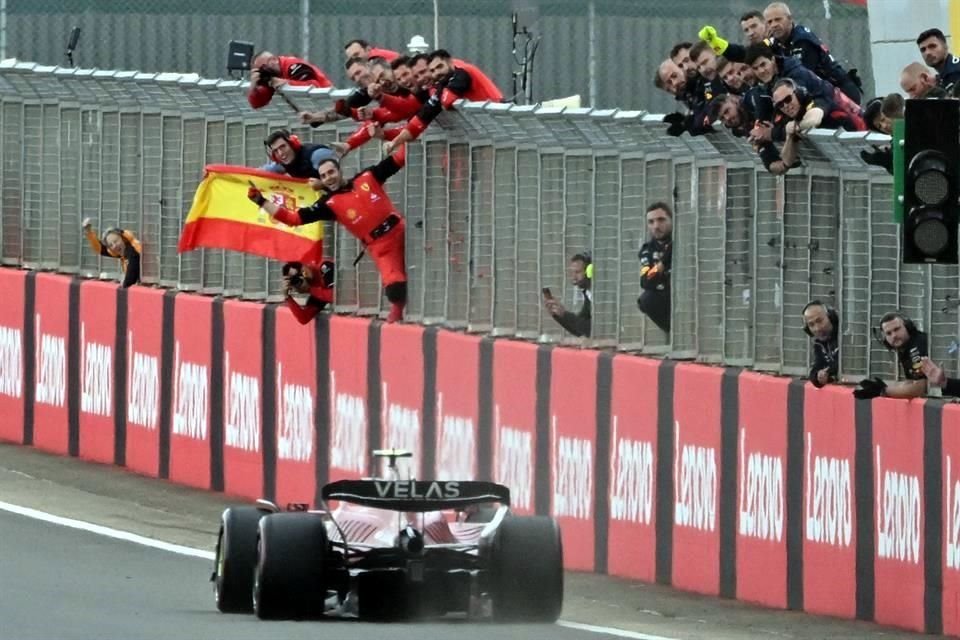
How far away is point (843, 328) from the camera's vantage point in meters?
15.7

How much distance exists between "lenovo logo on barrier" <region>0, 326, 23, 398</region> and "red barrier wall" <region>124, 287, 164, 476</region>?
1.69 m

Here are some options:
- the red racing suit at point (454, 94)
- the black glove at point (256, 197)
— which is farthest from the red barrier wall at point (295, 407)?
the red racing suit at point (454, 94)

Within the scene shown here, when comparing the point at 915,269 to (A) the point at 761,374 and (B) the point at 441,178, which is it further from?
(B) the point at 441,178

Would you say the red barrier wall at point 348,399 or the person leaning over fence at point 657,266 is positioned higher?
the person leaning over fence at point 657,266

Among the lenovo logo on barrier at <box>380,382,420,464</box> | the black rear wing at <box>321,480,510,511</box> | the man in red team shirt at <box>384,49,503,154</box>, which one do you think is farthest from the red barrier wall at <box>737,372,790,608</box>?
the lenovo logo on barrier at <box>380,382,420,464</box>

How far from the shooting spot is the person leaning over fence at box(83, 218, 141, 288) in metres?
22.4

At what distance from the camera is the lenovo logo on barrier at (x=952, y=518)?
1421 cm

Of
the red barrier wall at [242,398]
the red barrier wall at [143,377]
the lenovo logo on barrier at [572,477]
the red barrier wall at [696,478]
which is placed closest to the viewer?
the red barrier wall at [696,478]

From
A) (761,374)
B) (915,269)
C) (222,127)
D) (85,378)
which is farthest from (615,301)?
(85,378)

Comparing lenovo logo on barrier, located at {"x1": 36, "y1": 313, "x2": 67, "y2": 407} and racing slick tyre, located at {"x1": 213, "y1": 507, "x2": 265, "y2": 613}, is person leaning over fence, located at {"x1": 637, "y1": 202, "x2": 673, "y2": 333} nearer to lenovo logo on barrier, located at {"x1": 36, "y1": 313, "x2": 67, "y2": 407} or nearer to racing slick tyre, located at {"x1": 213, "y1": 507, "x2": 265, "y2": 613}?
racing slick tyre, located at {"x1": 213, "y1": 507, "x2": 265, "y2": 613}

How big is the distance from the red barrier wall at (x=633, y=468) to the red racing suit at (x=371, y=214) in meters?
2.44

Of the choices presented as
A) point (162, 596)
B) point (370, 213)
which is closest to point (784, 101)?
point (162, 596)

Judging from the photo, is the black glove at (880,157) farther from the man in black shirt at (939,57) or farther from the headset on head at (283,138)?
the headset on head at (283,138)

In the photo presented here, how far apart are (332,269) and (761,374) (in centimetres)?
483
